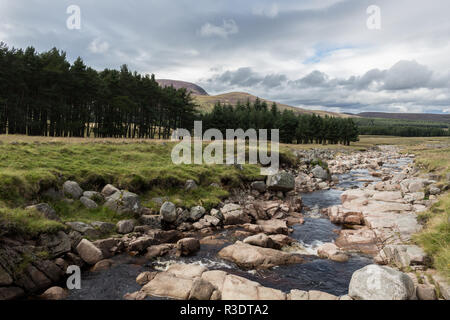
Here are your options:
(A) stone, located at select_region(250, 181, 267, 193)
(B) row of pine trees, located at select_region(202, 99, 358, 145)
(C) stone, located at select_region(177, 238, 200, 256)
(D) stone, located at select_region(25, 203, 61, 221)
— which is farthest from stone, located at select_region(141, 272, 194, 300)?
(B) row of pine trees, located at select_region(202, 99, 358, 145)

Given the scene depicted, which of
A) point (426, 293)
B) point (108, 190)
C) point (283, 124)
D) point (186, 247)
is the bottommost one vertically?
point (186, 247)

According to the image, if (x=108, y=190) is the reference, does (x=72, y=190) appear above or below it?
above

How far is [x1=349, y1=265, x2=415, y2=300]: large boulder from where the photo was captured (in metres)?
8.86

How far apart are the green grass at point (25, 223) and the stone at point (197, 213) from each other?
27.9 ft

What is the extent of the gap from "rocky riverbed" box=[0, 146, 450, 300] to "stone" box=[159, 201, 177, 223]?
0.23ft

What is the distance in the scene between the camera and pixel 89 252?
1226 cm

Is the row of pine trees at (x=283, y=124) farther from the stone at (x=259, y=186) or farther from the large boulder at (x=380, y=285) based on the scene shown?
the large boulder at (x=380, y=285)

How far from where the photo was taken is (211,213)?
1984 cm

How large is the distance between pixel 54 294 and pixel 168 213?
8253mm

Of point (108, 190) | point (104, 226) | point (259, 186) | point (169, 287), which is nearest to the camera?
point (169, 287)

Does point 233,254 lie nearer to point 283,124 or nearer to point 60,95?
point 60,95

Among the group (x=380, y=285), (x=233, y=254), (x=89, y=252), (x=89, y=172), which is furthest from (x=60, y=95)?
(x=380, y=285)

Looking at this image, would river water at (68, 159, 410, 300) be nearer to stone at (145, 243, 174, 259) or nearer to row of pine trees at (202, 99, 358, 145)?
stone at (145, 243, 174, 259)
